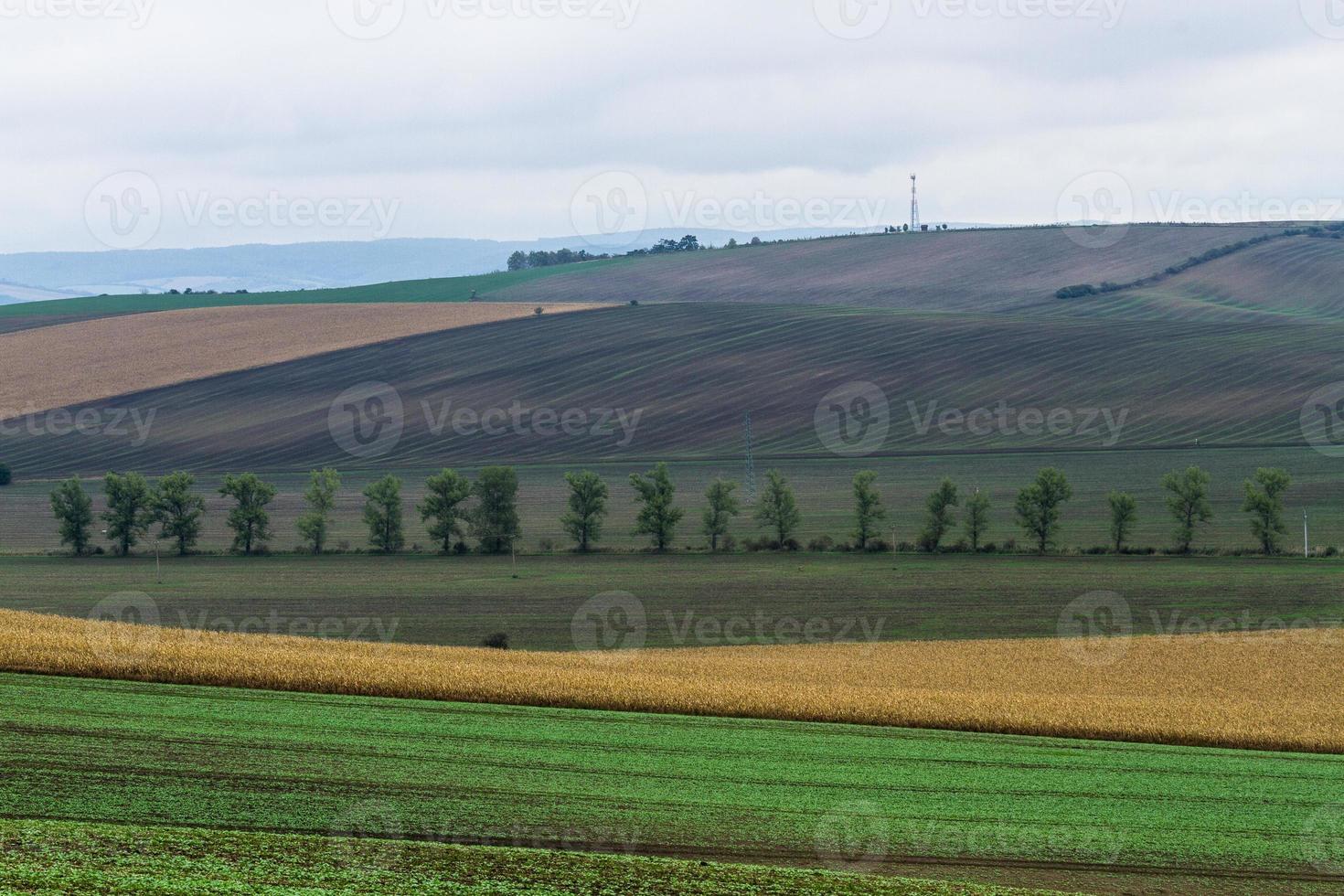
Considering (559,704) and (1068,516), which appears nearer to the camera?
(559,704)

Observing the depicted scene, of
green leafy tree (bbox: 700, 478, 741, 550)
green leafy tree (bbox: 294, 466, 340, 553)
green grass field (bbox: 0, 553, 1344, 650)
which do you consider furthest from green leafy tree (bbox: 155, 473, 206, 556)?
green leafy tree (bbox: 700, 478, 741, 550)

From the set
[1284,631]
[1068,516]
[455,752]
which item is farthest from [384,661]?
[1068,516]

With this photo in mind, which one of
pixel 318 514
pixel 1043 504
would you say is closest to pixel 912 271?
pixel 1043 504

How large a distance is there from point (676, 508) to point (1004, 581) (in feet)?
53.8

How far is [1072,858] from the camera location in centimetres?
1431

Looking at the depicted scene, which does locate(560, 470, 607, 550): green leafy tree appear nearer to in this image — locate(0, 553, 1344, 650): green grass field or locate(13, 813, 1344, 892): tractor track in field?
locate(0, 553, 1344, 650): green grass field

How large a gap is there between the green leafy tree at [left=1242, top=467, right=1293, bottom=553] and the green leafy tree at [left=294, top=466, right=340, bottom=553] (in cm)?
4137

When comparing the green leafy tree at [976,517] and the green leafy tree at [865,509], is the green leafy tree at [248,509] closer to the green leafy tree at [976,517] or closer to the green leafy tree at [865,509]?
the green leafy tree at [865,509]

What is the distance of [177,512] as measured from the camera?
6047cm

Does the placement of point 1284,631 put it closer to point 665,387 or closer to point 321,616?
point 321,616

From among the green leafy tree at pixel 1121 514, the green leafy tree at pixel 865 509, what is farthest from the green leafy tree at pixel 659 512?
the green leafy tree at pixel 1121 514

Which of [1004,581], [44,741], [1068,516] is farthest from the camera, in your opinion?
[1068,516]

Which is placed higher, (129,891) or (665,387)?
(665,387)

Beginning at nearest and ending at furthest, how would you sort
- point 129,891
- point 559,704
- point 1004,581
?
point 129,891 < point 559,704 < point 1004,581
